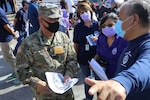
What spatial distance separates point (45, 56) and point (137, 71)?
4.74 feet

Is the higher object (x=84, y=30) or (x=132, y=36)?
(x=132, y=36)

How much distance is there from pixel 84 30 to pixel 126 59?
220 centimetres

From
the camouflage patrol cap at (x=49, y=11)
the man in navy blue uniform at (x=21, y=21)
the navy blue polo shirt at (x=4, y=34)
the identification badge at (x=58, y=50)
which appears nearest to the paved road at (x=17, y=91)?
the navy blue polo shirt at (x=4, y=34)

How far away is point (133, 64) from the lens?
1229 millimetres

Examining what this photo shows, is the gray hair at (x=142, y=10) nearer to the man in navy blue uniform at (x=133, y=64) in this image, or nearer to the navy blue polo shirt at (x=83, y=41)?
the man in navy blue uniform at (x=133, y=64)

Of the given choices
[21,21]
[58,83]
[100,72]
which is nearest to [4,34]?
[21,21]

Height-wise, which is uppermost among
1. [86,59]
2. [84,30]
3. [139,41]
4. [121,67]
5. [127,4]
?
[127,4]

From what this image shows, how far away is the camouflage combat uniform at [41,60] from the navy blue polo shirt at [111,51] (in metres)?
0.60

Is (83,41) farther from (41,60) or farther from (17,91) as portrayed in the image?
(17,91)

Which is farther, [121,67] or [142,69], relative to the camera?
[121,67]

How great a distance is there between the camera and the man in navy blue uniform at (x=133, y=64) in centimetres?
92

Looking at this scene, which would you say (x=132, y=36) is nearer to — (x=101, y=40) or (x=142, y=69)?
(x=142, y=69)

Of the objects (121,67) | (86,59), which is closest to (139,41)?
(121,67)

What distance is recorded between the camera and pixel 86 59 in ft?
12.4
